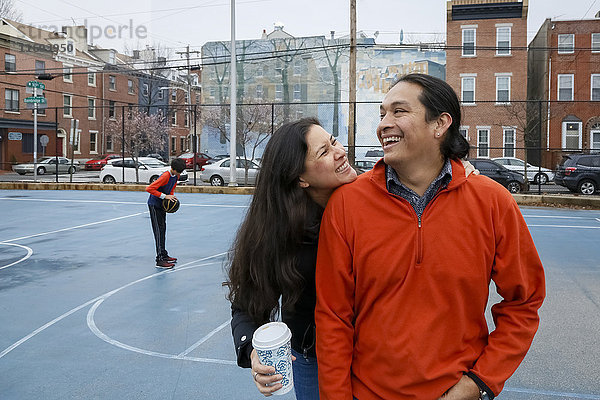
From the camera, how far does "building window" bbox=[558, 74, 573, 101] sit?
33.3 metres

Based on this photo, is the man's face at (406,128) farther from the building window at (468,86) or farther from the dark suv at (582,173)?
the building window at (468,86)

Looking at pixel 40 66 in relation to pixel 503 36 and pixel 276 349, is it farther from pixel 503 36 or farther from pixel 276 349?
pixel 276 349

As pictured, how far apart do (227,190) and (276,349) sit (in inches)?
749

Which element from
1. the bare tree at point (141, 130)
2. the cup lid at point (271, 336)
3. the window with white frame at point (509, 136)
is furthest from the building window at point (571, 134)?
the cup lid at point (271, 336)

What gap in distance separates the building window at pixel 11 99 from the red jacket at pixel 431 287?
1687 inches

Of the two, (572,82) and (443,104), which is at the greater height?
(572,82)

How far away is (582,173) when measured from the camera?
65.9ft

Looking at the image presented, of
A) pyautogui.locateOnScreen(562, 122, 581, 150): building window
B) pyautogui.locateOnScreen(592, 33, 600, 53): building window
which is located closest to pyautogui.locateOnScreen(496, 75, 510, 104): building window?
pyautogui.locateOnScreen(562, 122, 581, 150): building window

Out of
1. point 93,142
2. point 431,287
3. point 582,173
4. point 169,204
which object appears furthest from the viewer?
point 93,142

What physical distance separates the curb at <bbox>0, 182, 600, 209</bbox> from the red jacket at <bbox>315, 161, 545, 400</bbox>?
15372 millimetres

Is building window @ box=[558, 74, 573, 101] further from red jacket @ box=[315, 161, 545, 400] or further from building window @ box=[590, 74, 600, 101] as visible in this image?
red jacket @ box=[315, 161, 545, 400]

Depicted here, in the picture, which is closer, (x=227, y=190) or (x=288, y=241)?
(x=288, y=241)

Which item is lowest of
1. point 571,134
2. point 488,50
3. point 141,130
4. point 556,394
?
point 556,394

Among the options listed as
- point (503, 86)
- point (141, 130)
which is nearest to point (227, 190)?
point (503, 86)
